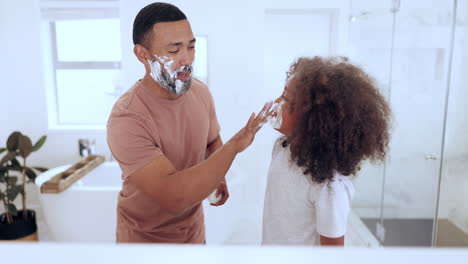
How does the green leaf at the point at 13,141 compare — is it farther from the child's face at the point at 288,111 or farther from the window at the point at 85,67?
the child's face at the point at 288,111

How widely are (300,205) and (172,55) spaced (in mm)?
416

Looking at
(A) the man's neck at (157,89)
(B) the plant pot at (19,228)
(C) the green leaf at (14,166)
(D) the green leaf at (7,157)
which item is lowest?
(B) the plant pot at (19,228)

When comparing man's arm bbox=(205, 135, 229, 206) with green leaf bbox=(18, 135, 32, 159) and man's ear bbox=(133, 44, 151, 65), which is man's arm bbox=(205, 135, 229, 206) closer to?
man's ear bbox=(133, 44, 151, 65)

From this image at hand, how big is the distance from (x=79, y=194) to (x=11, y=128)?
76cm

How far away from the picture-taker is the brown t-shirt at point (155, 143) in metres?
0.72

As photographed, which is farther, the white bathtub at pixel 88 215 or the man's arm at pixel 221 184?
the white bathtub at pixel 88 215

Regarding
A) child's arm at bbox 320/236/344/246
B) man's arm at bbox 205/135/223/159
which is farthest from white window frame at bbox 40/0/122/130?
child's arm at bbox 320/236/344/246

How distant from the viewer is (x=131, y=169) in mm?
708

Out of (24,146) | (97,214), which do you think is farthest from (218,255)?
(24,146)

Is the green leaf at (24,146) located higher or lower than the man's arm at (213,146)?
lower

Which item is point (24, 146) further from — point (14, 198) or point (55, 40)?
point (55, 40)

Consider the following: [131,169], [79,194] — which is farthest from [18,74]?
[131,169]

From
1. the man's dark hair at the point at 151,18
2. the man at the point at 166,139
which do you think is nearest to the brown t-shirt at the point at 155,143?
the man at the point at 166,139

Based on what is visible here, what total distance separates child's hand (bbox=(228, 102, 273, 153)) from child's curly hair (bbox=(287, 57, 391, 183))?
0.06 meters
